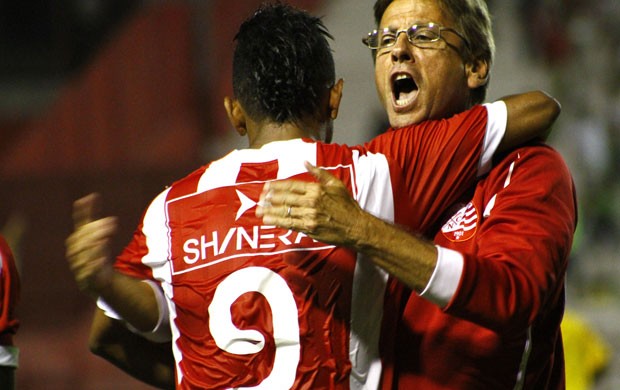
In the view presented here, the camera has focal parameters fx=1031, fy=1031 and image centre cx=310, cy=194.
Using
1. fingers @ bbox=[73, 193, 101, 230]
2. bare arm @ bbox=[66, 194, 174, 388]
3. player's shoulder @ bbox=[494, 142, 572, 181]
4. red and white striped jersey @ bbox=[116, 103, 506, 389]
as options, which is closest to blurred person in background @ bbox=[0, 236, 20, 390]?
bare arm @ bbox=[66, 194, 174, 388]

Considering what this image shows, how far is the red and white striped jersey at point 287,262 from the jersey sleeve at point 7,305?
29.0 inches

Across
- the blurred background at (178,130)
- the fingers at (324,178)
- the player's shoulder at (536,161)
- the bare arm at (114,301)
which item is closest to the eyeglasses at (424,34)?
the player's shoulder at (536,161)

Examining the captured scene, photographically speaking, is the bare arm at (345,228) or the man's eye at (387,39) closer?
the bare arm at (345,228)

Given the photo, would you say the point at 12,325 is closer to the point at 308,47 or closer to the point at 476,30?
the point at 308,47

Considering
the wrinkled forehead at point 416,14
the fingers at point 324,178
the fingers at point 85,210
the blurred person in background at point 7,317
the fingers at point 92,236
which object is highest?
the wrinkled forehead at point 416,14

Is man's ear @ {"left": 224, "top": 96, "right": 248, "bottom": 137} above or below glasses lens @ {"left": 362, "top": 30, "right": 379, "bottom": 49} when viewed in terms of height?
below

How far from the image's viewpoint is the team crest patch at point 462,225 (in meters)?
2.48

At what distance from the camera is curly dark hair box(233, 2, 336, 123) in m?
2.43

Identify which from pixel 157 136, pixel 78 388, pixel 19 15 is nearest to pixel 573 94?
pixel 157 136

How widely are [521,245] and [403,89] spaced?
0.73 meters

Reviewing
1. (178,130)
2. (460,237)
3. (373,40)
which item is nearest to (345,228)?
(460,237)

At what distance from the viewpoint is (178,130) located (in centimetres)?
905

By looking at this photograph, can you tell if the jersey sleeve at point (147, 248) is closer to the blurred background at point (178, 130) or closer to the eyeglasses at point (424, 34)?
the eyeglasses at point (424, 34)

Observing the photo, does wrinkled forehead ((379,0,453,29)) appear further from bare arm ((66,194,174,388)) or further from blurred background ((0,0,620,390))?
blurred background ((0,0,620,390))
